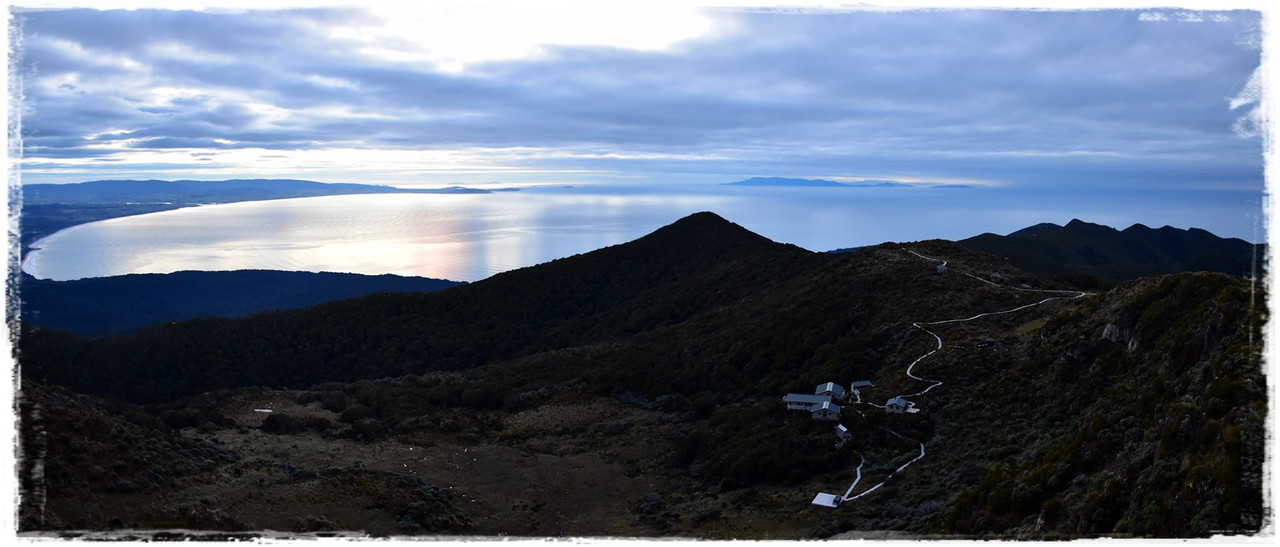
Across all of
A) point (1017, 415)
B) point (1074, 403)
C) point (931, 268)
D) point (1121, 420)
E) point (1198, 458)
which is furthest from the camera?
point (931, 268)

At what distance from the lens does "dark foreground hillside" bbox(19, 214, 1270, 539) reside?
10273 mm

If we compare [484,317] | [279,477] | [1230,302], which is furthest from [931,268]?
[484,317]

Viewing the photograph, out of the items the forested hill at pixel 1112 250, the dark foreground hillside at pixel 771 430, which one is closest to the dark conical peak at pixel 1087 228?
the forested hill at pixel 1112 250

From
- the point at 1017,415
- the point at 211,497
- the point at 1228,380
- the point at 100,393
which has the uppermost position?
the point at 1228,380

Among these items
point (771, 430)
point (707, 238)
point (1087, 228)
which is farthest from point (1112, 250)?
point (771, 430)

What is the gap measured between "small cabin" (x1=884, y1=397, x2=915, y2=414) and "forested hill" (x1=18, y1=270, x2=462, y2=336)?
3446 inches

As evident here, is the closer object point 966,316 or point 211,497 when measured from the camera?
point 211,497

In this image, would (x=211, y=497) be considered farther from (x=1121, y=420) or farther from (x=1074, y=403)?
(x=1074, y=403)

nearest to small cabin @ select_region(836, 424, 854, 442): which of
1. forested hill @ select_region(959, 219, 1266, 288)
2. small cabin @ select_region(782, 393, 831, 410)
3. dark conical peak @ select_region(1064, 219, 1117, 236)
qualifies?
small cabin @ select_region(782, 393, 831, 410)

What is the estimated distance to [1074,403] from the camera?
1703 cm

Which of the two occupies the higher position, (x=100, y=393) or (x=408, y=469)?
(x=408, y=469)

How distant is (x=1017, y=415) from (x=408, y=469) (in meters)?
17.5

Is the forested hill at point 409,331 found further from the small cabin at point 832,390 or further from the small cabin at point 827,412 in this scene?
the small cabin at point 827,412

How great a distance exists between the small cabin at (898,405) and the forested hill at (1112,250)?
4911 cm
